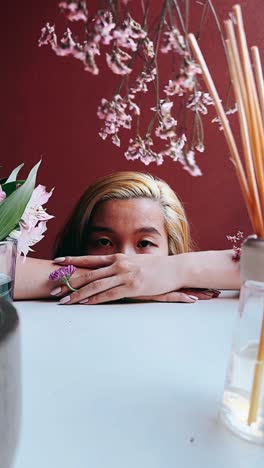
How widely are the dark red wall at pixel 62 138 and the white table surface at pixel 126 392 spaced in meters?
0.63

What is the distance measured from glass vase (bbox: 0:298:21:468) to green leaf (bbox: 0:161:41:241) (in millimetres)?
364

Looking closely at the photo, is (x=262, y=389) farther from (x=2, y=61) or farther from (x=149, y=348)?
(x=2, y=61)

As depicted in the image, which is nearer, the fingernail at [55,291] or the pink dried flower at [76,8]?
the pink dried flower at [76,8]

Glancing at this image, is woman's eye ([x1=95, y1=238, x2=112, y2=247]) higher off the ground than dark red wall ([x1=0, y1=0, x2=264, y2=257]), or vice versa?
dark red wall ([x1=0, y1=0, x2=264, y2=257])

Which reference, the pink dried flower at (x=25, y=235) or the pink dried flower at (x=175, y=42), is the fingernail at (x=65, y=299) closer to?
the pink dried flower at (x=25, y=235)

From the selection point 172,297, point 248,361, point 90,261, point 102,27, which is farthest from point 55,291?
point 102,27

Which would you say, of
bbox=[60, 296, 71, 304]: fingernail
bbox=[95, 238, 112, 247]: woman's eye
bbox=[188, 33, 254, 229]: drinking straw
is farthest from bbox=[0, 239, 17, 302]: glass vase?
bbox=[95, 238, 112, 247]: woman's eye

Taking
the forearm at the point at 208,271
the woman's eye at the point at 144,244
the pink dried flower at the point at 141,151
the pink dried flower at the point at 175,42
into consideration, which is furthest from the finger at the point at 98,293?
the pink dried flower at the point at 175,42

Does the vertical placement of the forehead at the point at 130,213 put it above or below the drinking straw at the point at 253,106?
below

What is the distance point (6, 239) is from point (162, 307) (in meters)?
0.34

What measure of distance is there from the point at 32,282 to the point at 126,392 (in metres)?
0.48

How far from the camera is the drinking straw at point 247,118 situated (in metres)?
0.37

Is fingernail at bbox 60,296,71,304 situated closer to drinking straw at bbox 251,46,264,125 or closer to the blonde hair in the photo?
the blonde hair

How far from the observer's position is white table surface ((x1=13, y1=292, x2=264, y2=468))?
0.40 metres
